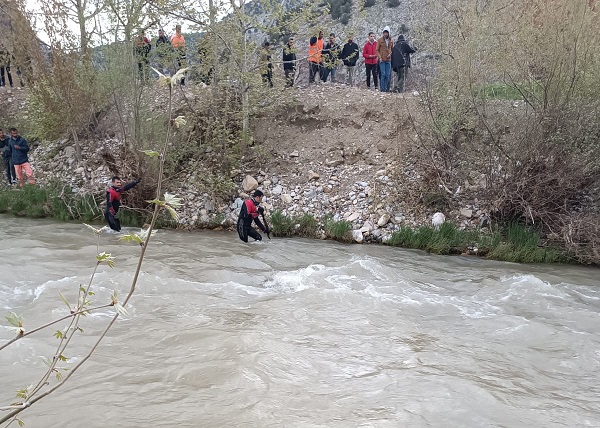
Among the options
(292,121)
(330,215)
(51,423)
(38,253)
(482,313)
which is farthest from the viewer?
(292,121)

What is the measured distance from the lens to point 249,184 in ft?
45.6

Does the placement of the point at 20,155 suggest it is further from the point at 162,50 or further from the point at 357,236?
the point at 357,236

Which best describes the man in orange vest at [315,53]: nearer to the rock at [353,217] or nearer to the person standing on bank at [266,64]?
the person standing on bank at [266,64]

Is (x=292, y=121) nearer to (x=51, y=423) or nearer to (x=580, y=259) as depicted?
(x=580, y=259)

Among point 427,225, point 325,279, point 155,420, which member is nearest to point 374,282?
point 325,279

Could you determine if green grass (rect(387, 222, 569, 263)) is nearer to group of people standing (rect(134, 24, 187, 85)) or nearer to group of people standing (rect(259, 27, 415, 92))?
group of people standing (rect(259, 27, 415, 92))

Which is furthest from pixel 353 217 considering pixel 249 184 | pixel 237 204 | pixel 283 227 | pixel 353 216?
pixel 249 184

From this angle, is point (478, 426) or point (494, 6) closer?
point (478, 426)

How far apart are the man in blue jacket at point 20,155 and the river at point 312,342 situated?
4879 mm

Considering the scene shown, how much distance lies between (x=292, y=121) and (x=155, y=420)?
1232 centimetres

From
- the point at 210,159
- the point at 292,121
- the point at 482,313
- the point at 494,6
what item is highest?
the point at 494,6

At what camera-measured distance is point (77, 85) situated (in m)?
14.2

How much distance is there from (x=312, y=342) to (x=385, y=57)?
1224cm

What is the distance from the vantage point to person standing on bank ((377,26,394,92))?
16.0 metres
